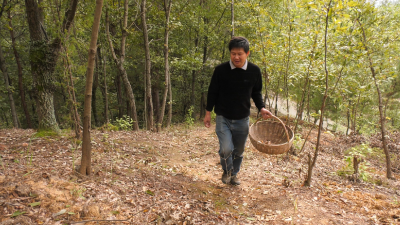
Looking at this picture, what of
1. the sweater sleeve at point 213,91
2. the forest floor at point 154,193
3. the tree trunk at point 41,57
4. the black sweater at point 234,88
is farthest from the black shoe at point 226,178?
the tree trunk at point 41,57

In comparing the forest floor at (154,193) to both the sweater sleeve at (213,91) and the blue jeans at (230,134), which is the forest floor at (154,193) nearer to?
the blue jeans at (230,134)

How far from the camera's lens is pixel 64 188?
8.70 feet

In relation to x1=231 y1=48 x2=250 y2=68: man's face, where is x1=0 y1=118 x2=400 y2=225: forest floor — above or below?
below

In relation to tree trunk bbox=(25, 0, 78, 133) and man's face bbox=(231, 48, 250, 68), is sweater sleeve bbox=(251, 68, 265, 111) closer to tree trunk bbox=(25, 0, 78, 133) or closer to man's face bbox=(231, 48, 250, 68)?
man's face bbox=(231, 48, 250, 68)

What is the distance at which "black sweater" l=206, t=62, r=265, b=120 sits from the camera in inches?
134

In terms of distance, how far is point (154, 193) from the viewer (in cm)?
316

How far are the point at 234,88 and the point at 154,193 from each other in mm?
1924

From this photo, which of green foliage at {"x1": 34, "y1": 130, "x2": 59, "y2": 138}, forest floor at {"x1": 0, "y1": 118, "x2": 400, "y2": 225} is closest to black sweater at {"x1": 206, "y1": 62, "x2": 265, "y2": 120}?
forest floor at {"x1": 0, "y1": 118, "x2": 400, "y2": 225}

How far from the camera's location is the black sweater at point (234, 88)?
3396mm

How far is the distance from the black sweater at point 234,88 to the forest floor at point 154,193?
1340 millimetres

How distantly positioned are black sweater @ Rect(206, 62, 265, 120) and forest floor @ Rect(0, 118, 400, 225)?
134cm

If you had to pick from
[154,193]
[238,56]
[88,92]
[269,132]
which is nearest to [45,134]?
[88,92]

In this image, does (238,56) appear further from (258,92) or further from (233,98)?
(258,92)

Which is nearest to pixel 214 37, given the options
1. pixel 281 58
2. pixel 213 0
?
pixel 213 0
